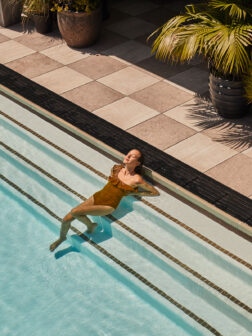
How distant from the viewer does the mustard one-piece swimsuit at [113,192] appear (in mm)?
6316

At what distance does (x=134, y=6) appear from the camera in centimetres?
1132

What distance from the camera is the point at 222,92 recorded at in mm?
7699

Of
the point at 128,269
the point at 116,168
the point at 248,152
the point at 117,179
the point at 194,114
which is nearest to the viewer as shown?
the point at 128,269

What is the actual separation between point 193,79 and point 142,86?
2.48 feet

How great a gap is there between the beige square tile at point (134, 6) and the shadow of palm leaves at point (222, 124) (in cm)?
337

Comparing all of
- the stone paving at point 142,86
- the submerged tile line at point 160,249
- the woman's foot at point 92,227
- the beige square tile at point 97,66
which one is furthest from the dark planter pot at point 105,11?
the woman's foot at point 92,227

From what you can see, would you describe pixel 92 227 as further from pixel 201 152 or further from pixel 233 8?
pixel 233 8

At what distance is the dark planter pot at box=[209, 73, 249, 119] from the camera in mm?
7605

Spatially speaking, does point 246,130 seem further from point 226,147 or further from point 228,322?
point 228,322

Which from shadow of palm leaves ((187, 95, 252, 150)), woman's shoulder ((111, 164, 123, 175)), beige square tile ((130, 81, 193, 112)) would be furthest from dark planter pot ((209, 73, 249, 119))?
woman's shoulder ((111, 164, 123, 175))

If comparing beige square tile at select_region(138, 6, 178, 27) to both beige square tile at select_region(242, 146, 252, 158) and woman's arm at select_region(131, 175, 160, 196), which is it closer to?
beige square tile at select_region(242, 146, 252, 158)

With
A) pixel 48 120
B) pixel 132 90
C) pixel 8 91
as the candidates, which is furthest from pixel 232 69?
pixel 8 91

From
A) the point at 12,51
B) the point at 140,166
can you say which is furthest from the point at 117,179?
the point at 12,51

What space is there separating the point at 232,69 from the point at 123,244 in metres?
2.56
